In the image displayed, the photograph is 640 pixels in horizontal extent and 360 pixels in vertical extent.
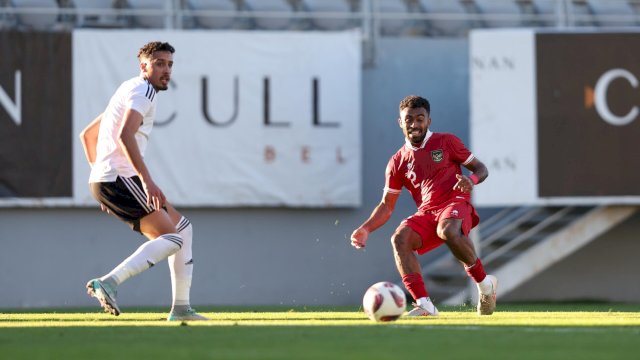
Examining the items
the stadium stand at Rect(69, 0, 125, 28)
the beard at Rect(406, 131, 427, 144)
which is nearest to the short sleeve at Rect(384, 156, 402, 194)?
the beard at Rect(406, 131, 427, 144)

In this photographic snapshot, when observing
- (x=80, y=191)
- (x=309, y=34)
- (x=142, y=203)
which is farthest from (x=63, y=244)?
(x=142, y=203)

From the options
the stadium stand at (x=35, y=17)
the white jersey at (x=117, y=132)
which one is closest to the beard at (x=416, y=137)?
the white jersey at (x=117, y=132)

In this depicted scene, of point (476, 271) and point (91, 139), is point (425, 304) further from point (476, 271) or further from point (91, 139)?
point (91, 139)

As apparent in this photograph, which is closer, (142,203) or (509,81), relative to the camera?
(142,203)

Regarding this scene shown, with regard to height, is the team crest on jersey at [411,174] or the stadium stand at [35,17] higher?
the stadium stand at [35,17]

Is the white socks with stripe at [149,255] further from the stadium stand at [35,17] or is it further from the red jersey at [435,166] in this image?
the stadium stand at [35,17]

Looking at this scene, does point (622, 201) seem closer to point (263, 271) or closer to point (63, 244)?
point (263, 271)

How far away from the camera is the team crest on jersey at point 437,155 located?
10.6 metres

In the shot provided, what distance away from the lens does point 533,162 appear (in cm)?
1703

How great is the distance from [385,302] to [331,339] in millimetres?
1696

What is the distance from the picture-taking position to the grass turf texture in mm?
6418

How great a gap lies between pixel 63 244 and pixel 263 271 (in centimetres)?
273

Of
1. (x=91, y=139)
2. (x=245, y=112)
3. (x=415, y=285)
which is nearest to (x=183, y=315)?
(x=91, y=139)

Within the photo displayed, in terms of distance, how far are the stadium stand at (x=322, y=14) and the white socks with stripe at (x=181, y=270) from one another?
29.8 feet
